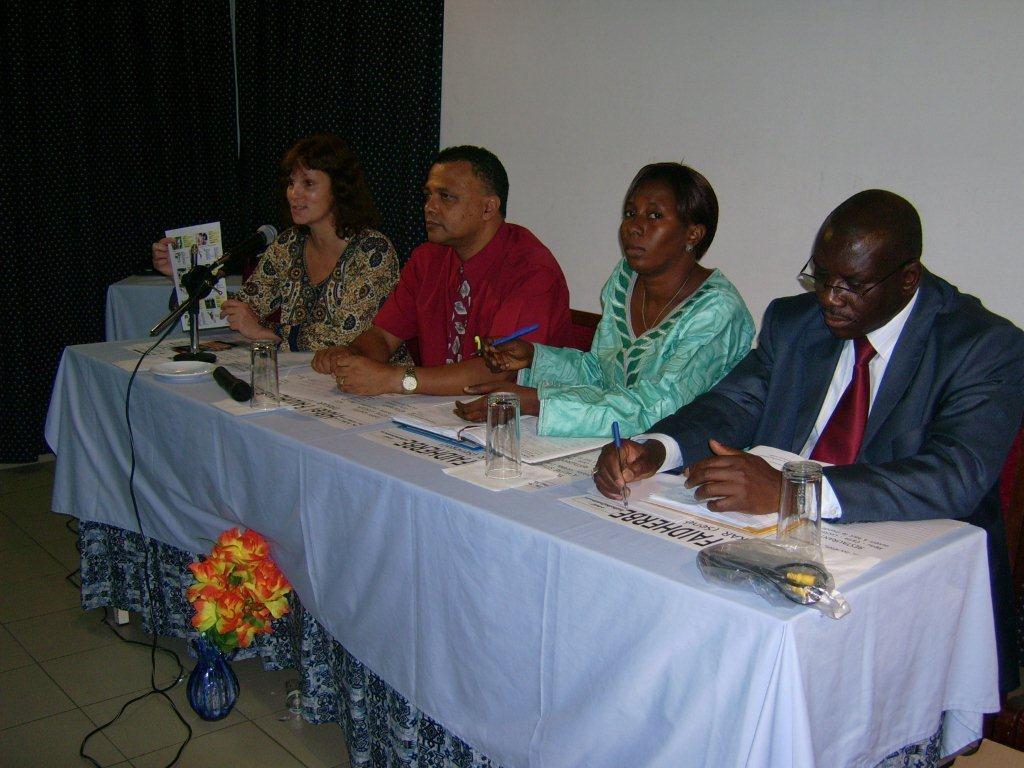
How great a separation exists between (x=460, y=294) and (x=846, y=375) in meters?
1.29

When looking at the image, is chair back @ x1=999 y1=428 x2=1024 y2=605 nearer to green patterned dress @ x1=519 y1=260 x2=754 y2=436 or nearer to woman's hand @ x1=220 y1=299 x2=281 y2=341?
green patterned dress @ x1=519 y1=260 x2=754 y2=436

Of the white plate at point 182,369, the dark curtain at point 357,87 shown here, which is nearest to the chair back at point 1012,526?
the white plate at point 182,369

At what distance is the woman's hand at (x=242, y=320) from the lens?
2.99 metres

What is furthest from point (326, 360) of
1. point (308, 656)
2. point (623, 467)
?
point (623, 467)

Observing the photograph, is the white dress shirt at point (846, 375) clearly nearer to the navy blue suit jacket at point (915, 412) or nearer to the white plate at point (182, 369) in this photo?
the navy blue suit jacket at point (915, 412)

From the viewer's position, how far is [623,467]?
1604 millimetres

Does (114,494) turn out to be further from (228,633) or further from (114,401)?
(228,633)

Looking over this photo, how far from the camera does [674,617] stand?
49.3 inches

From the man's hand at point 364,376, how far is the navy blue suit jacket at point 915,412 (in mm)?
788

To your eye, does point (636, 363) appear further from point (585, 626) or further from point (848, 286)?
point (585, 626)

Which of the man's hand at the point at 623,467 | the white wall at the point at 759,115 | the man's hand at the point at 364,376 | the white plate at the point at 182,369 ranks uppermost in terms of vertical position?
the white wall at the point at 759,115

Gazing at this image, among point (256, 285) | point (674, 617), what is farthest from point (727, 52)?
point (674, 617)

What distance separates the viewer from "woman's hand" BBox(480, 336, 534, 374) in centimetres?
227

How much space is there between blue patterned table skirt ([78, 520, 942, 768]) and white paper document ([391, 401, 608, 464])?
21.0 inches
